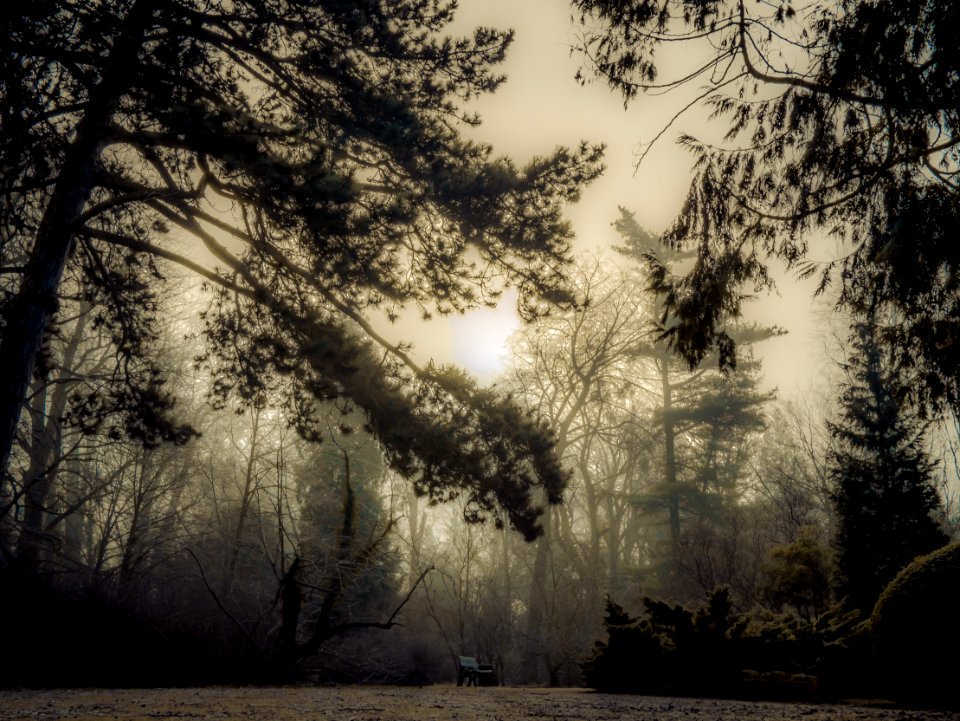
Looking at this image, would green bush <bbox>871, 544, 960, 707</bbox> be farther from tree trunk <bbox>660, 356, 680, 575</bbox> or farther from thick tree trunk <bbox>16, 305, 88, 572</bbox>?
tree trunk <bbox>660, 356, 680, 575</bbox>

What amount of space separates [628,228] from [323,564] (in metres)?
20.4

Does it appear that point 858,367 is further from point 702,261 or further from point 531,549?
point 531,549

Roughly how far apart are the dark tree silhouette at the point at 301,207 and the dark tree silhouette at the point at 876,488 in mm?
10140

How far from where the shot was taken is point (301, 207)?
6512mm

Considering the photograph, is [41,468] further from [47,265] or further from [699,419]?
[699,419]

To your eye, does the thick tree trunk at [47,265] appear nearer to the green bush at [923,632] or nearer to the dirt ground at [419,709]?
the dirt ground at [419,709]

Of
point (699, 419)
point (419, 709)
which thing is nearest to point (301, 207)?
point (419, 709)

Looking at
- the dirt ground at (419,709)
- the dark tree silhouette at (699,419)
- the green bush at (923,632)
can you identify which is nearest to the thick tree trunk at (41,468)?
the dirt ground at (419,709)

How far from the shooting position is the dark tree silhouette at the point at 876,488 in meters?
14.8

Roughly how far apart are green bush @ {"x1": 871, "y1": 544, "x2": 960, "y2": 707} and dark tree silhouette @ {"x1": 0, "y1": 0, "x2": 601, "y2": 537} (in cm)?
426

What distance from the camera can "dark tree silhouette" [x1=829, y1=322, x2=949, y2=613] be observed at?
48.5 ft

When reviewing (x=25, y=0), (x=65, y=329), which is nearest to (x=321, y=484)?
(x=65, y=329)

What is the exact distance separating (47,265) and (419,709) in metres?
6.44

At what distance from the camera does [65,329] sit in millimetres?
19250
